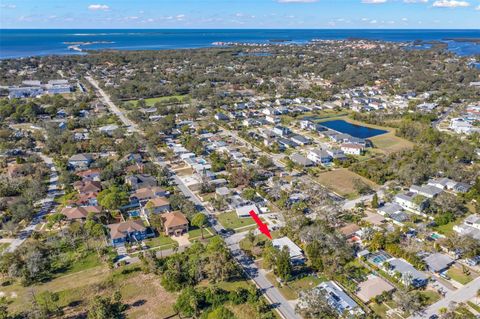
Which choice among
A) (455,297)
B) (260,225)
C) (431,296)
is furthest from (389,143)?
(431,296)

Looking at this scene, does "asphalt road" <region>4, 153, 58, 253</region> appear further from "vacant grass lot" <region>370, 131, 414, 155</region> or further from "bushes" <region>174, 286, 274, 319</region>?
"vacant grass lot" <region>370, 131, 414, 155</region>

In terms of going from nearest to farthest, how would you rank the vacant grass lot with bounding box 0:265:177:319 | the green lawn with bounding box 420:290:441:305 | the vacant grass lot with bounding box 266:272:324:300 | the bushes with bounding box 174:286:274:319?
the bushes with bounding box 174:286:274:319 < the vacant grass lot with bounding box 0:265:177:319 < the green lawn with bounding box 420:290:441:305 < the vacant grass lot with bounding box 266:272:324:300

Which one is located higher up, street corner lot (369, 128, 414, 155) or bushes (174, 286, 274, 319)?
street corner lot (369, 128, 414, 155)

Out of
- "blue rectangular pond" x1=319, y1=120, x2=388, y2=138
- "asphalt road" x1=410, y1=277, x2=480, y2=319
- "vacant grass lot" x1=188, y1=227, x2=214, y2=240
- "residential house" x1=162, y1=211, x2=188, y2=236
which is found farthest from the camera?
"blue rectangular pond" x1=319, y1=120, x2=388, y2=138

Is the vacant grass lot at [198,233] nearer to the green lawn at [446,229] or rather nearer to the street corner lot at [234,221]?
the street corner lot at [234,221]

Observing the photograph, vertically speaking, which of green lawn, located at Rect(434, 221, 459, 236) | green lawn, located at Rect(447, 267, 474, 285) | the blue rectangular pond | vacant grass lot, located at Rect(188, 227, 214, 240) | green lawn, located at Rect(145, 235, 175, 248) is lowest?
green lawn, located at Rect(447, 267, 474, 285)

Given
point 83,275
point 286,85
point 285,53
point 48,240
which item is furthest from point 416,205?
point 285,53

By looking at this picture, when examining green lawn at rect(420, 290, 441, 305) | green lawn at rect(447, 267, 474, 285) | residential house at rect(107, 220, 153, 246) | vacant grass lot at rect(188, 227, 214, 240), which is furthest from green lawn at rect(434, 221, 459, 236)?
residential house at rect(107, 220, 153, 246)

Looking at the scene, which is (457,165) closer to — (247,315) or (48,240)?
(247,315)

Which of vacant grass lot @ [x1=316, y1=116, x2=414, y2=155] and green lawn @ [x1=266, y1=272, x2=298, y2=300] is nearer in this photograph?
green lawn @ [x1=266, y1=272, x2=298, y2=300]
